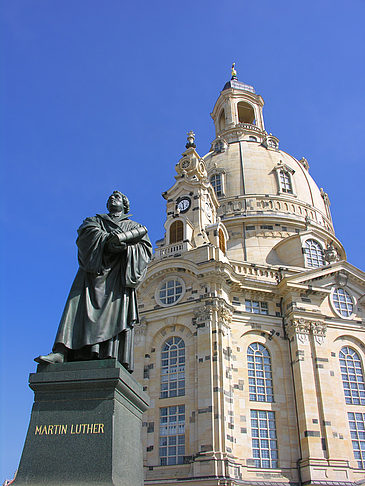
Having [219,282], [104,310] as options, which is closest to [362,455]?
[219,282]

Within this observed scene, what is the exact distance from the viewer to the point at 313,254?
39.1 metres

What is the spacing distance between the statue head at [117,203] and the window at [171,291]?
70.5 feet

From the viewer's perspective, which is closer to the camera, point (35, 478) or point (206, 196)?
point (35, 478)

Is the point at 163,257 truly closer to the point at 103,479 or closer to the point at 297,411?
the point at 297,411

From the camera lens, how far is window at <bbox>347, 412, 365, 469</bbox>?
27302 millimetres

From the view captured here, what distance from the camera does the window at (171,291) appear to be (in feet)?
99.3

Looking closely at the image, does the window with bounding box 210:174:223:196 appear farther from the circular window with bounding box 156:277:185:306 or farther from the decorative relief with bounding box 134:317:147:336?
the decorative relief with bounding box 134:317:147:336

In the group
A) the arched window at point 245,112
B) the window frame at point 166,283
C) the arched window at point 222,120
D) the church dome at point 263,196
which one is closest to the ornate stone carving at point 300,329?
the window frame at point 166,283

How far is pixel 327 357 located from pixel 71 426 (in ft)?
85.4

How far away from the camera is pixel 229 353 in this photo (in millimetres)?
28109

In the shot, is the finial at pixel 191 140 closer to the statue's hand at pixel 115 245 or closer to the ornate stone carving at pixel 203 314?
the ornate stone carving at pixel 203 314

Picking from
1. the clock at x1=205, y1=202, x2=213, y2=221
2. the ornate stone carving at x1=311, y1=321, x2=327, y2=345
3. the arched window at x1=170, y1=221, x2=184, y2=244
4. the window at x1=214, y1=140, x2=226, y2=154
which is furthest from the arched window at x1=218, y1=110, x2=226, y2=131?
the ornate stone carving at x1=311, y1=321, x2=327, y2=345

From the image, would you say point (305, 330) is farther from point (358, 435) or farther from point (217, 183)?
point (217, 183)

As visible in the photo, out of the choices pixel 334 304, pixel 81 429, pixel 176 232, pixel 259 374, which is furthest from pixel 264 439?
pixel 81 429
